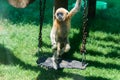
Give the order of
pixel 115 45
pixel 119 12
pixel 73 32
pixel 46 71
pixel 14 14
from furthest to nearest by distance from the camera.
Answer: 1. pixel 119 12
2. pixel 14 14
3. pixel 73 32
4. pixel 115 45
5. pixel 46 71

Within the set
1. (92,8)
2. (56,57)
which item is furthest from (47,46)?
(92,8)

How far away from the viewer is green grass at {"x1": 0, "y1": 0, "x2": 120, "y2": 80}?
680cm

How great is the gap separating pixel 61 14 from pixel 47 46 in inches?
89.9

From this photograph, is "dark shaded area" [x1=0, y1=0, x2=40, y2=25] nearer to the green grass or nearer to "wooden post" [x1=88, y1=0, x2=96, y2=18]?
the green grass

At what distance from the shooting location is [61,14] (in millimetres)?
5754

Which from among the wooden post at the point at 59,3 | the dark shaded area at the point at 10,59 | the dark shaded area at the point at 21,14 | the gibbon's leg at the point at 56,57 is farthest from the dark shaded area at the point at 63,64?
the dark shaded area at the point at 21,14

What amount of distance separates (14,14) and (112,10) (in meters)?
2.87

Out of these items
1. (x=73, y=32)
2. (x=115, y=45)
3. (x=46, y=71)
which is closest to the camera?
(x=46, y=71)

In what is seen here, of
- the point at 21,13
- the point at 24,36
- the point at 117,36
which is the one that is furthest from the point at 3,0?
the point at 117,36

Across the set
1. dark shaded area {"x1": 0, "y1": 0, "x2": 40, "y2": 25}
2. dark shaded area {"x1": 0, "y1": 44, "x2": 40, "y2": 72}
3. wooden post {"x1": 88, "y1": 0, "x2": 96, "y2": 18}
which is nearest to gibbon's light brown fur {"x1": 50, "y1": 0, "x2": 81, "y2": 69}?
dark shaded area {"x1": 0, "y1": 44, "x2": 40, "y2": 72}

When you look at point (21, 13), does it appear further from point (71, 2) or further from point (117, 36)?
point (117, 36)

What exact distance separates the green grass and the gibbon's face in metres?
1.29

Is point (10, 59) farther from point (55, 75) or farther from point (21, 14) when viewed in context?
point (21, 14)

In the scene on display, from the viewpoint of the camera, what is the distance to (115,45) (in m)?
8.24
